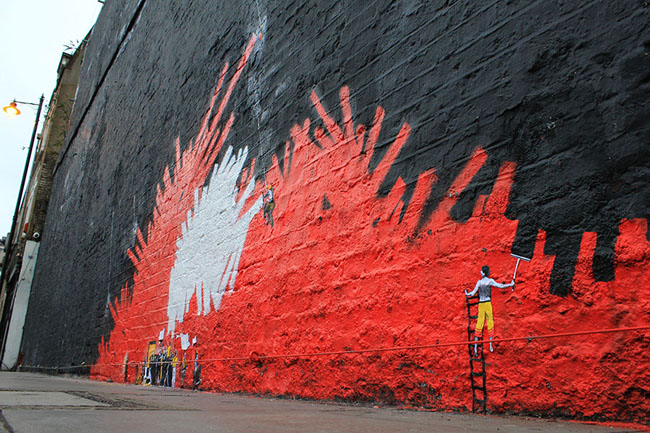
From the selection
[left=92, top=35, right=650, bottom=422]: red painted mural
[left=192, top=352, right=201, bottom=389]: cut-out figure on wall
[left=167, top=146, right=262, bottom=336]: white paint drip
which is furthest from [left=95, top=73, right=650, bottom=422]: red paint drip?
[left=167, top=146, right=262, bottom=336]: white paint drip

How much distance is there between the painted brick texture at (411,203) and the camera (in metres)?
1.99

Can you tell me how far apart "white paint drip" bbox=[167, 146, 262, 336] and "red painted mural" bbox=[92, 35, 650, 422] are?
5 centimetres

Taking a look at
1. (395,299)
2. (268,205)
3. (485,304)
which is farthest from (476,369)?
(268,205)

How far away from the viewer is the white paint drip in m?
4.55

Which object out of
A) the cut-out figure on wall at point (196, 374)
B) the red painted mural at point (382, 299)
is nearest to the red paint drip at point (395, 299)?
the red painted mural at point (382, 299)

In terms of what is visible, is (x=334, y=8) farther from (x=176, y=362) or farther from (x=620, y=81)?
(x=176, y=362)

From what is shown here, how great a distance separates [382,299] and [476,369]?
2.41 ft

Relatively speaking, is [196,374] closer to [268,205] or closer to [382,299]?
[268,205]

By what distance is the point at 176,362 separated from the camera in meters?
5.25

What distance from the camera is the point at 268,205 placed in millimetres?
4141

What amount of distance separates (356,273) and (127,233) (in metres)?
5.79

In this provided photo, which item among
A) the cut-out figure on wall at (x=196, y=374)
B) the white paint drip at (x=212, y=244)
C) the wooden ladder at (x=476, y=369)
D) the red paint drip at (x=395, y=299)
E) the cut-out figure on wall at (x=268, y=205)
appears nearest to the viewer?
the red paint drip at (x=395, y=299)

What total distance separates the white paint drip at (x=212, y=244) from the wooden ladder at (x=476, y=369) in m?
2.36

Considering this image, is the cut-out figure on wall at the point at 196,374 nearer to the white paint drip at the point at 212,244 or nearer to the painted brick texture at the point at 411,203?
the painted brick texture at the point at 411,203
